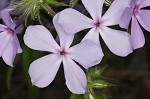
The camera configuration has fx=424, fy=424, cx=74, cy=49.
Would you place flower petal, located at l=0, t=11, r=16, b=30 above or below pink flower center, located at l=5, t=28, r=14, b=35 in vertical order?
above

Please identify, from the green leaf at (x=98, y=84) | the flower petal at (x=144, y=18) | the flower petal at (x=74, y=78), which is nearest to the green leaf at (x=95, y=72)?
the green leaf at (x=98, y=84)

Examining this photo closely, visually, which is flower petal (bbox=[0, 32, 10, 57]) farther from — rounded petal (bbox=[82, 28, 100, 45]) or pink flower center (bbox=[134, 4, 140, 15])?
pink flower center (bbox=[134, 4, 140, 15])

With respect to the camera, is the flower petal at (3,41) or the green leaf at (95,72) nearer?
the flower petal at (3,41)

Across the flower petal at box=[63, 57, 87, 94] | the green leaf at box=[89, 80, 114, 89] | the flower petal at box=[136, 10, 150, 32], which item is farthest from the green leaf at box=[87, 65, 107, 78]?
the flower petal at box=[136, 10, 150, 32]

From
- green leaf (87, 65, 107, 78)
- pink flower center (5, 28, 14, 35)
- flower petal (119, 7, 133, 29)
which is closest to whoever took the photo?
flower petal (119, 7, 133, 29)

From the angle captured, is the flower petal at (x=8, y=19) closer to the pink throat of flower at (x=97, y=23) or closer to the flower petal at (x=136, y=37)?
the pink throat of flower at (x=97, y=23)

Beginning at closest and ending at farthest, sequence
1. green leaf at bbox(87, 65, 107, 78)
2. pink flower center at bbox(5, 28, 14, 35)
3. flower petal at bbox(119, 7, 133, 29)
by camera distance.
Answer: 1. flower petal at bbox(119, 7, 133, 29)
2. pink flower center at bbox(5, 28, 14, 35)
3. green leaf at bbox(87, 65, 107, 78)

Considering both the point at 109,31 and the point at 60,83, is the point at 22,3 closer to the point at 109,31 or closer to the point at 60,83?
the point at 109,31

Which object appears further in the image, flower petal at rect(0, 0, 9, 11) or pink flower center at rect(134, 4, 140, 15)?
flower petal at rect(0, 0, 9, 11)
